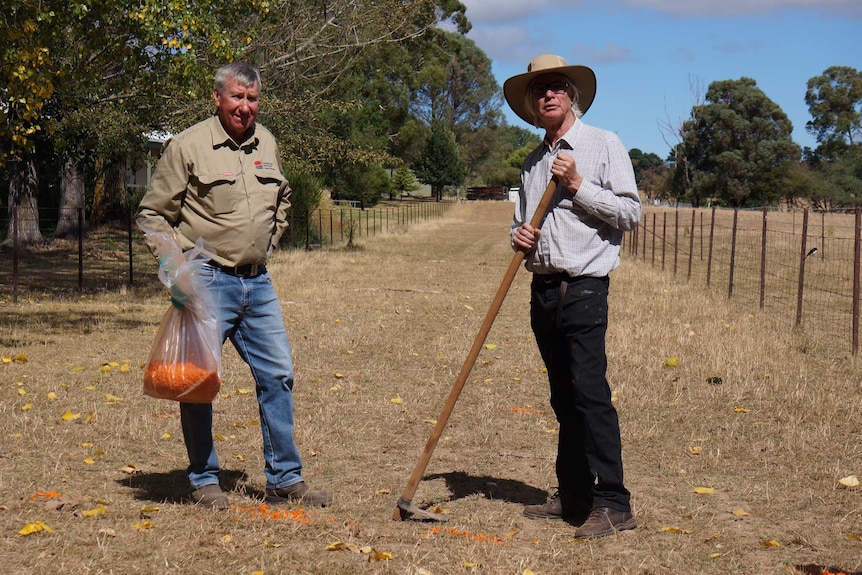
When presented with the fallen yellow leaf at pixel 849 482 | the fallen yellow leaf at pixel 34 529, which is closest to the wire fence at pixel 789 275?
the fallen yellow leaf at pixel 849 482

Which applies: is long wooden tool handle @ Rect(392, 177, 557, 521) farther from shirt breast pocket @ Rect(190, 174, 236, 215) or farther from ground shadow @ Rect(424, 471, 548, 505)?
shirt breast pocket @ Rect(190, 174, 236, 215)

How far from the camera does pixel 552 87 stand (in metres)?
4.97

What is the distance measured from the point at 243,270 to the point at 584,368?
1.69 metres

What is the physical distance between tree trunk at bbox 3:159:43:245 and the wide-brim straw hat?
1878 centimetres

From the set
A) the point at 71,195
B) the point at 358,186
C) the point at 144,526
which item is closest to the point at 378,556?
the point at 144,526

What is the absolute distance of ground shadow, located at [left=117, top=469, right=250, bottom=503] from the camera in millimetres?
5410

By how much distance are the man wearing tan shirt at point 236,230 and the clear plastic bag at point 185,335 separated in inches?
3.0

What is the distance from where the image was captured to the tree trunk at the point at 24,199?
23.2m

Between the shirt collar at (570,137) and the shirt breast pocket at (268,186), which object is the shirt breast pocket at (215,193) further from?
the shirt collar at (570,137)

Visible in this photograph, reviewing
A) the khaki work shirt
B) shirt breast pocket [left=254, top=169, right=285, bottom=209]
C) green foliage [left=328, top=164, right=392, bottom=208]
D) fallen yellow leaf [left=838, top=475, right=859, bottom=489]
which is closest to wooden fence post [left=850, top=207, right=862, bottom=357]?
fallen yellow leaf [left=838, top=475, right=859, bottom=489]

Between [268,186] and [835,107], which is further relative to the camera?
[835,107]

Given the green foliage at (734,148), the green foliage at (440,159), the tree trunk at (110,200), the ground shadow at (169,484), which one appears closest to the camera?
the ground shadow at (169,484)

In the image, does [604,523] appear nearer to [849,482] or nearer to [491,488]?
[491,488]

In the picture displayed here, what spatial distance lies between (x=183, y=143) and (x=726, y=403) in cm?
482
